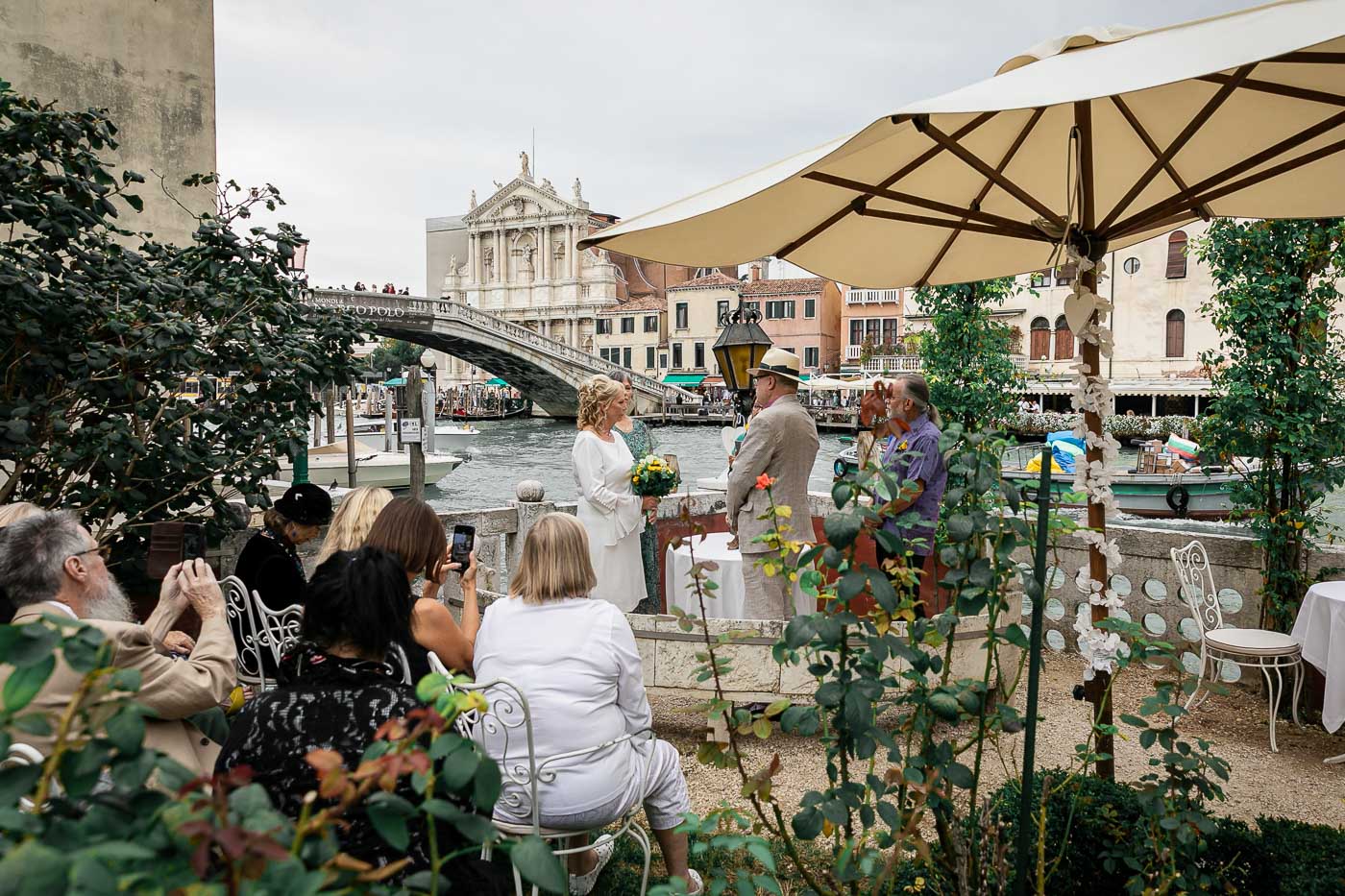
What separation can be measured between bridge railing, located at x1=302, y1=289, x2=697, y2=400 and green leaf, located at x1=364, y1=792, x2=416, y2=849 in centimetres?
3048

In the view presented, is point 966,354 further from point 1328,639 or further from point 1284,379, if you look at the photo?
point 1328,639

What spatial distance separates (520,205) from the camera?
6003cm

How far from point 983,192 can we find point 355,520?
267 centimetres

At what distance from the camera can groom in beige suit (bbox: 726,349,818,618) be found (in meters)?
4.04

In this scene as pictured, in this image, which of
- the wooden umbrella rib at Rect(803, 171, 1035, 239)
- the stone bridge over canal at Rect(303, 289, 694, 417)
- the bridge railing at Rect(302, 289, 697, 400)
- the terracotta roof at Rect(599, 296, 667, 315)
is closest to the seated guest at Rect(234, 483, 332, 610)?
the wooden umbrella rib at Rect(803, 171, 1035, 239)

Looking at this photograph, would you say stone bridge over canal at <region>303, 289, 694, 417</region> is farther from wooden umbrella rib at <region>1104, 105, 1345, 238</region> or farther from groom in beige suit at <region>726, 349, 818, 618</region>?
wooden umbrella rib at <region>1104, 105, 1345, 238</region>

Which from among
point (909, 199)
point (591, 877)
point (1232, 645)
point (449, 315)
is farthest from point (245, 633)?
point (449, 315)

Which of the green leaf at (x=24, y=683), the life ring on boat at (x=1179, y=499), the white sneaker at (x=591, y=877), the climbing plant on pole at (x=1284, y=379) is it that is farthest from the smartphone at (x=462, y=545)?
the life ring on boat at (x=1179, y=499)

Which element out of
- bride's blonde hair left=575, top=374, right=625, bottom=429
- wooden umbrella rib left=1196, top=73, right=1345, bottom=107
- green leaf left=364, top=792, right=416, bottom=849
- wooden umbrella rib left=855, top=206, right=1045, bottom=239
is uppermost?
wooden umbrella rib left=1196, top=73, right=1345, bottom=107

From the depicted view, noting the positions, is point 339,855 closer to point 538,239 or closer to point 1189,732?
point 1189,732

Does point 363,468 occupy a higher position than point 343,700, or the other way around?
point 343,700

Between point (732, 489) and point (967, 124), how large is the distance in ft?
5.94

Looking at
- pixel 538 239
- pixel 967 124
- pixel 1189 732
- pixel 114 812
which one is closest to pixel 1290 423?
pixel 1189 732

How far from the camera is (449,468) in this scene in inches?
819
